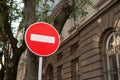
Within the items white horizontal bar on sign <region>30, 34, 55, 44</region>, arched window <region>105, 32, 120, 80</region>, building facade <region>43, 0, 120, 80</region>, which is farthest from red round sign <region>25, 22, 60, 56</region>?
arched window <region>105, 32, 120, 80</region>

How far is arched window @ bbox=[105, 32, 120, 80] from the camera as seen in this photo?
10.3m

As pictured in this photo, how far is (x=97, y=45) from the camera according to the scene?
11539mm

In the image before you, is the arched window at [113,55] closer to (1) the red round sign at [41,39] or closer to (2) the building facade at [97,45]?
(2) the building facade at [97,45]

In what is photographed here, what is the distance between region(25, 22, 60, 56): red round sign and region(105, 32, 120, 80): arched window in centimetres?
610

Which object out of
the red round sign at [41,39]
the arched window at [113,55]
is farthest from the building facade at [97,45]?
the red round sign at [41,39]

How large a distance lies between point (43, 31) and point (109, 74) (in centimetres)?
666

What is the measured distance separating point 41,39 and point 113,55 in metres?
6.66

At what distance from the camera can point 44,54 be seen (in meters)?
4.51

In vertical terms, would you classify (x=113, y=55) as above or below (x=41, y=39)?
above

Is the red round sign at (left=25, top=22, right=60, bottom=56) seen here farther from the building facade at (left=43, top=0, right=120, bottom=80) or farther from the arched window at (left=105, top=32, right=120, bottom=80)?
the arched window at (left=105, top=32, right=120, bottom=80)

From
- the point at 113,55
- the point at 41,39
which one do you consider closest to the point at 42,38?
the point at 41,39

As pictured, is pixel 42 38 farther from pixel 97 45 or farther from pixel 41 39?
pixel 97 45

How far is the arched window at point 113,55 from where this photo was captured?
10323 millimetres

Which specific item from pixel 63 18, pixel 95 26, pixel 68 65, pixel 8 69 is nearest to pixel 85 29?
pixel 95 26
